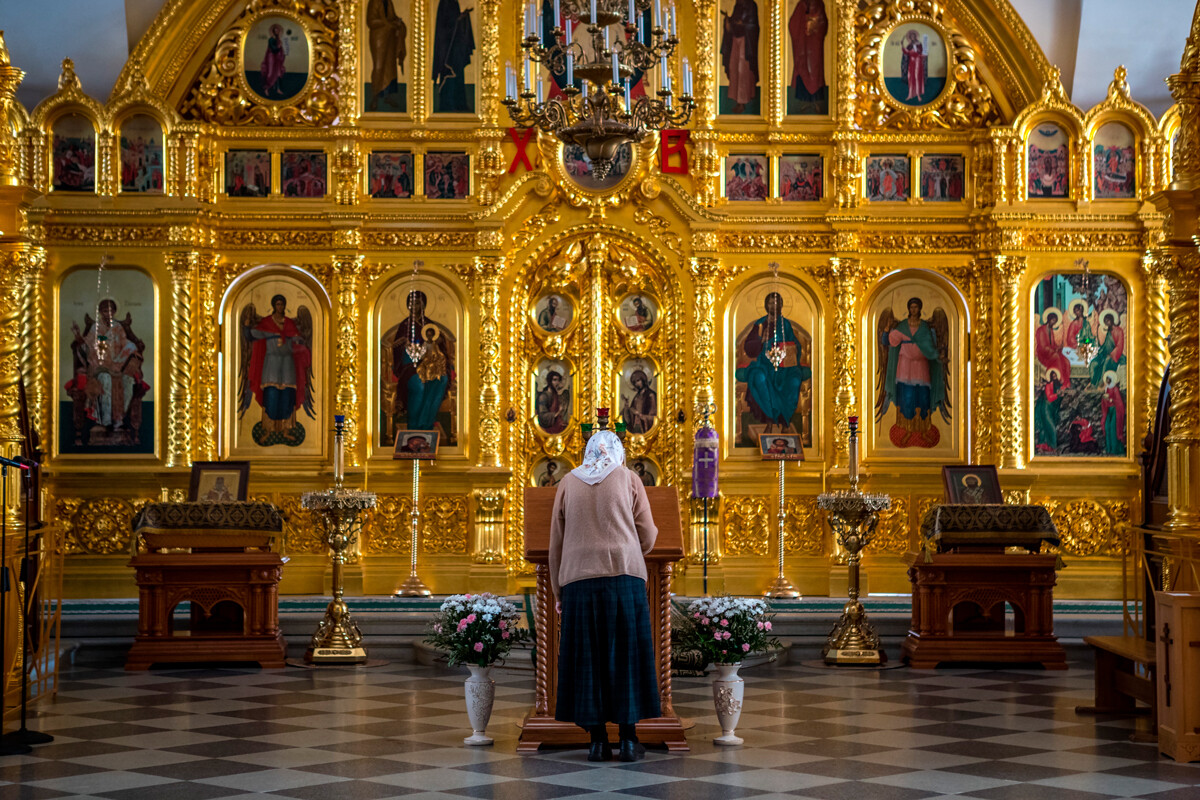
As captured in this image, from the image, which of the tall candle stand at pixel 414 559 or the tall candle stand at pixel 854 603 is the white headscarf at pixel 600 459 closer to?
the tall candle stand at pixel 854 603

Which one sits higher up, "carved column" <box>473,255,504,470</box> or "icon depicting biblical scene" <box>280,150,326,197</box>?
"icon depicting biblical scene" <box>280,150,326,197</box>

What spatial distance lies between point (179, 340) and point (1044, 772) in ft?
32.1

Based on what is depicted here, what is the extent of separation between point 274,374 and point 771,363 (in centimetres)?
486

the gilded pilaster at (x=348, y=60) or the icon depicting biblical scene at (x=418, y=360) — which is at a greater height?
the gilded pilaster at (x=348, y=60)

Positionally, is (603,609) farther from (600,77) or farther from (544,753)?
(600,77)

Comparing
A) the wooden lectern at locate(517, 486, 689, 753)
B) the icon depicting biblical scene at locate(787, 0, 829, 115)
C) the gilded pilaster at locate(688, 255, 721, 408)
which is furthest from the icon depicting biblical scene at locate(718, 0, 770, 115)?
the wooden lectern at locate(517, 486, 689, 753)

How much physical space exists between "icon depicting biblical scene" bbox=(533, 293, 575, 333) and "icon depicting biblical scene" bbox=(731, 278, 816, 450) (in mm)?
1655

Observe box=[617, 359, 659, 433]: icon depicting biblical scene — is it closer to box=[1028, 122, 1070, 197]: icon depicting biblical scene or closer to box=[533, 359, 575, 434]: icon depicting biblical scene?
box=[533, 359, 575, 434]: icon depicting biblical scene

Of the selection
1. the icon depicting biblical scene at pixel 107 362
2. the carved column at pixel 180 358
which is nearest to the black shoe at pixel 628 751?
the carved column at pixel 180 358

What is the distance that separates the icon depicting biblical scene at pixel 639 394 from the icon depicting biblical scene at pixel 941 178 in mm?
3210

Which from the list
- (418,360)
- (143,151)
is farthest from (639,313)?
(143,151)

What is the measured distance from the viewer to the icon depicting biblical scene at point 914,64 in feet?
49.7

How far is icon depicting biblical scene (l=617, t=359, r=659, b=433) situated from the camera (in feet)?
49.7

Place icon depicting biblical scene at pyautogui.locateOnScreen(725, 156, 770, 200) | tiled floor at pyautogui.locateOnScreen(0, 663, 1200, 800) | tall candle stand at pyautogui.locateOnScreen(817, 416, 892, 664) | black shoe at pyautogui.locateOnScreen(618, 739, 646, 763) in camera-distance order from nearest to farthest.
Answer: tiled floor at pyautogui.locateOnScreen(0, 663, 1200, 800), black shoe at pyautogui.locateOnScreen(618, 739, 646, 763), tall candle stand at pyautogui.locateOnScreen(817, 416, 892, 664), icon depicting biblical scene at pyautogui.locateOnScreen(725, 156, 770, 200)
